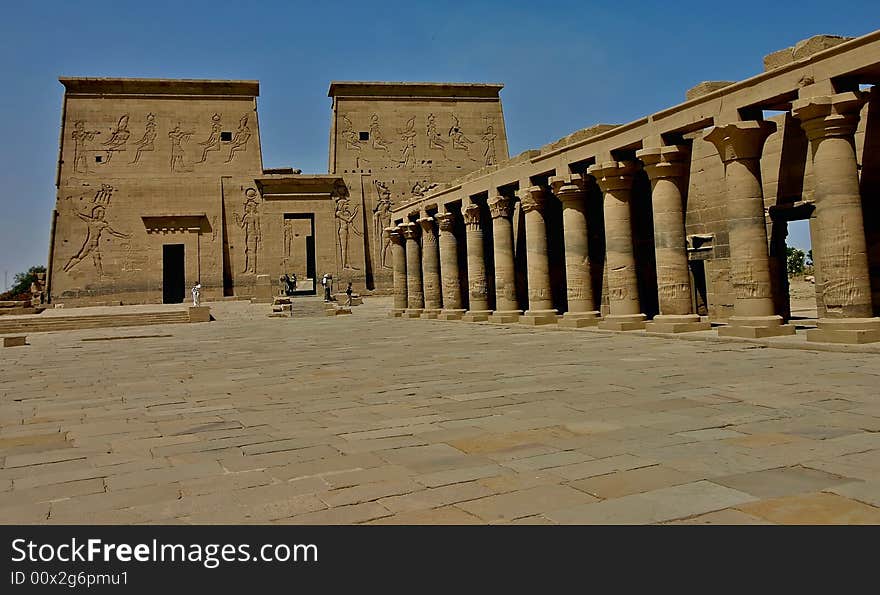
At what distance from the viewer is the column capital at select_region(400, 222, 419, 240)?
22281 millimetres

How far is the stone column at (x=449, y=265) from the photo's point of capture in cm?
1961

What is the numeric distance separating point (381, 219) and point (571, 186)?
2409cm

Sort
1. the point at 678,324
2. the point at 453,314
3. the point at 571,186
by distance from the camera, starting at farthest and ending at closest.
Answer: the point at 453,314 < the point at 571,186 < the point at 678,324

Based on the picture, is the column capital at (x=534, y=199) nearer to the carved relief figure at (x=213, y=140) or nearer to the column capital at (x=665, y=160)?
the column capital at (x=665, y=160)

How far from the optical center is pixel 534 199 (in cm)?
1546

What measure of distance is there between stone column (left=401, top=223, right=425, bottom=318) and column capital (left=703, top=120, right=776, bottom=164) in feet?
42.7

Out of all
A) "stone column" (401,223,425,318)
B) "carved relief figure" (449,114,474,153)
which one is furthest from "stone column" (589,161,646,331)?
"carved relief figure" (449,114,474,153)

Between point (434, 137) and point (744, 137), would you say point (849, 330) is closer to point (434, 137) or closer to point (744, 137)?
point (744, 137)

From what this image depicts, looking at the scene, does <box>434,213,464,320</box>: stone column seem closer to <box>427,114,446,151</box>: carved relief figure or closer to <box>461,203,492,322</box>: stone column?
<box>461,203,492,322</box>: stone column

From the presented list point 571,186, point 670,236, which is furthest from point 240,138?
point 670,236

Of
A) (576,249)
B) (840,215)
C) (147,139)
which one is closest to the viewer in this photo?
(840,215)

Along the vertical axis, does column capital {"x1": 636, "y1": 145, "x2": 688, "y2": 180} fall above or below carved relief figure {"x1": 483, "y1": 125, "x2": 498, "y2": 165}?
below

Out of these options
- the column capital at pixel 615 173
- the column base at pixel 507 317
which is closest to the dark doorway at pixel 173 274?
the column base at pixel 507 317
